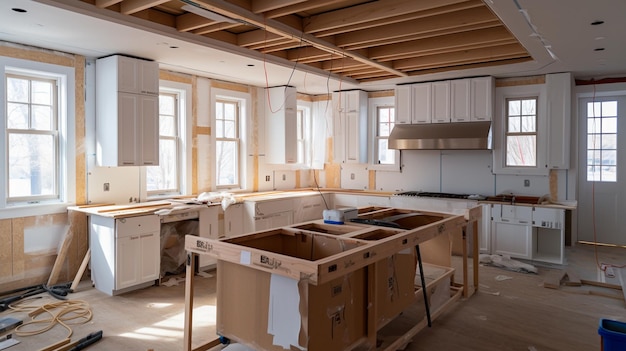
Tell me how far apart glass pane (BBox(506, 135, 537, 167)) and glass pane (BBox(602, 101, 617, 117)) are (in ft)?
4.51

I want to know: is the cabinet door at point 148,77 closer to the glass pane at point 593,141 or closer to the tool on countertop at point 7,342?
the tool on countertop at point 7,342

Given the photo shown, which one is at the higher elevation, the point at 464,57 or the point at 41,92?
the point at 464,57

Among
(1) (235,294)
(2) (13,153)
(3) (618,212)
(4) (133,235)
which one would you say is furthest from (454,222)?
(2) (13,153)

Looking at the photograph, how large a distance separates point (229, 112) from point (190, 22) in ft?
9.26

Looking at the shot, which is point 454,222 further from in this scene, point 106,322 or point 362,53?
point 106,322

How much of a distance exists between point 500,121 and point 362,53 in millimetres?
2648

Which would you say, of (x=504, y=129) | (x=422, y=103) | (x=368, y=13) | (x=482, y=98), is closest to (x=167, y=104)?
(x=368, y=13)

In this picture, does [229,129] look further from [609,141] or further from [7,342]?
[609,141]

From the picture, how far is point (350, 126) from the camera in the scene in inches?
300

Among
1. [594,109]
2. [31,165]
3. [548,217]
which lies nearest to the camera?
[31,165]

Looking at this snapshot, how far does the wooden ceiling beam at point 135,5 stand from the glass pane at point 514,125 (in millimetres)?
5300

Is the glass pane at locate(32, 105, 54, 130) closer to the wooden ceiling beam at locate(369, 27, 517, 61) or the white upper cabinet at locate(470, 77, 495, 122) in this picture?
the wooden ceiling beam at locate(369, 27, 517, 61)

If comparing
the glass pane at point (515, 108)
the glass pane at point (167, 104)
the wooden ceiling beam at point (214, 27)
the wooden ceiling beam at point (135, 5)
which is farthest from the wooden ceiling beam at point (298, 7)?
the glass pane at point (515, 108)

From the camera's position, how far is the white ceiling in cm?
335
